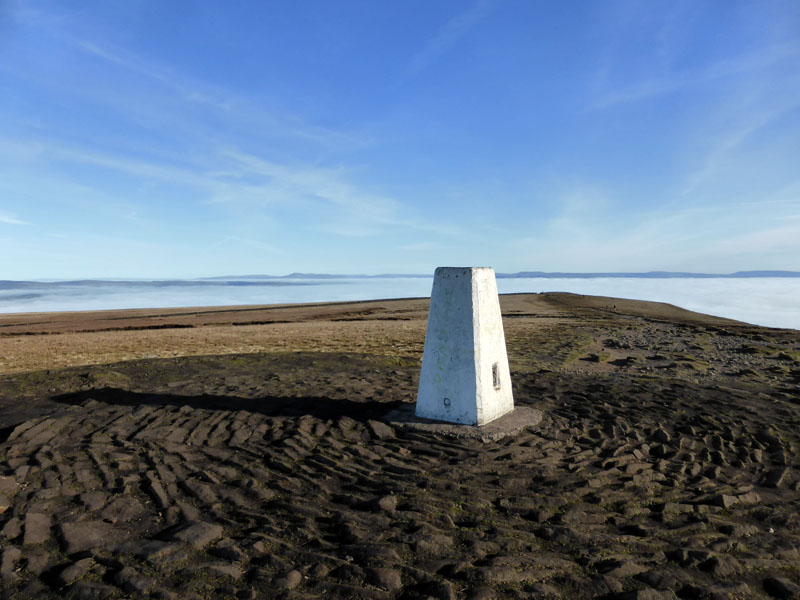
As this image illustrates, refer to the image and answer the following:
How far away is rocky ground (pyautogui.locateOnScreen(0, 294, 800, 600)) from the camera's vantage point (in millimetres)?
4238

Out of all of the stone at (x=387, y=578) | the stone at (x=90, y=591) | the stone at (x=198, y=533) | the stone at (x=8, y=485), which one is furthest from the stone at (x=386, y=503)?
the stone at (x=8, y=485)

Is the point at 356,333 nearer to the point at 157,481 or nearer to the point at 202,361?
the point at 202,361

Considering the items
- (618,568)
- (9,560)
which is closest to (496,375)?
(618,568)

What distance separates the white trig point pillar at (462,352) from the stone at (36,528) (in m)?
5.20

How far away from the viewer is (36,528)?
4973mm

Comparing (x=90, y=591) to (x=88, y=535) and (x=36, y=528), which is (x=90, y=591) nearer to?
(x=88, y=535)

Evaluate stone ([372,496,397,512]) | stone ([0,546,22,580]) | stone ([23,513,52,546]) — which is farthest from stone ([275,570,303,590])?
stone ([23,513,52,546])

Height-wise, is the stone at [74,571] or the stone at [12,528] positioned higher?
the stone at [12,528]

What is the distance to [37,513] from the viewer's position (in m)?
5.27

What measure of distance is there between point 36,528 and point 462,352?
5.82 metres

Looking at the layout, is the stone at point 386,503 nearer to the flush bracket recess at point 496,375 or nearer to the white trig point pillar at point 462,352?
the white trig point pillar at point 462,352

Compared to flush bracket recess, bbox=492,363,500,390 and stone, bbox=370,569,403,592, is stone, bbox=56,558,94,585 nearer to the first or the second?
stone, bbox=370,569,403,592

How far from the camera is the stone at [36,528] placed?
4.78 metres

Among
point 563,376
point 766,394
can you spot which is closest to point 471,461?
point 563,376
